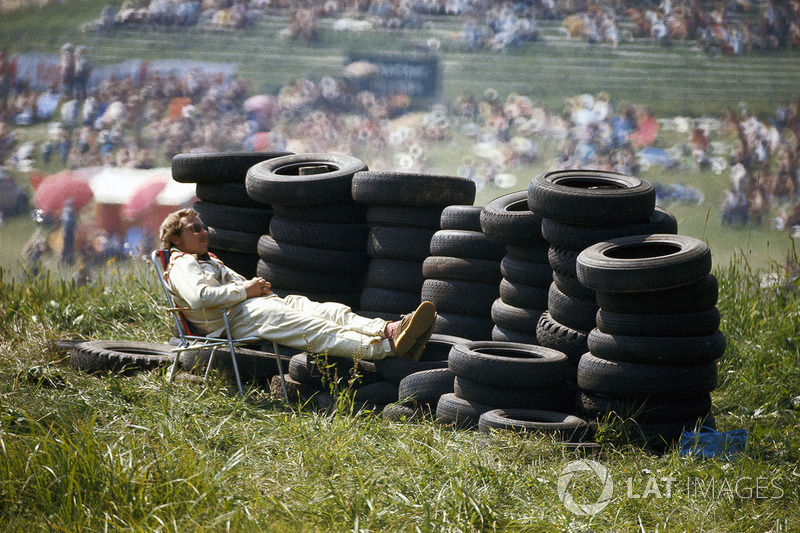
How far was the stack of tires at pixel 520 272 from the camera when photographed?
16.8 ft

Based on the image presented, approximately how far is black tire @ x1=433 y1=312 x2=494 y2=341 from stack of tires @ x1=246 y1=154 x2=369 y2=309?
2.75ft

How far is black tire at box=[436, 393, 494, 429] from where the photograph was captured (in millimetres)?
4355

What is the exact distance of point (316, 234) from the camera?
5.90 m

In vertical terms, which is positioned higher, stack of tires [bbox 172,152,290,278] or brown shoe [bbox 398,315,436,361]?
stack of tires [bbox 172,152,290,278]

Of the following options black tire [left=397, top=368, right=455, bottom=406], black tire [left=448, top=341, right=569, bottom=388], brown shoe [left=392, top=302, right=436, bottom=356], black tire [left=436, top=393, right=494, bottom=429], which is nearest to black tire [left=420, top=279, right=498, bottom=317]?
brown shoe [left=392, top=302, right=436, bottom=356]

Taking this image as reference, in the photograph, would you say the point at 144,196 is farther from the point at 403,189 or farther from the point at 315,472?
the point at 315,472

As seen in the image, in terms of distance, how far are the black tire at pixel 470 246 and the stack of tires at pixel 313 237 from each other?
2.64ft

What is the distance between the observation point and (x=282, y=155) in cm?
690

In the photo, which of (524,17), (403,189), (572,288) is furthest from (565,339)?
(524,17)

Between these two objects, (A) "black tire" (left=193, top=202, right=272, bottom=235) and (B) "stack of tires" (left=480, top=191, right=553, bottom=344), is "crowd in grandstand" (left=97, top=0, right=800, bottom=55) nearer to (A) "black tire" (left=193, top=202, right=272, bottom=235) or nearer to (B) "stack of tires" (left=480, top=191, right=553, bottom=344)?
(A) "black tire" (left=193, top=202, right=272, bottom=235)

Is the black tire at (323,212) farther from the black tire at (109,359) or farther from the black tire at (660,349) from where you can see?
the black tire at (660,349)

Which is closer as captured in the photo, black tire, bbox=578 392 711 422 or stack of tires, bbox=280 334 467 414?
black tire, bbox=578 392 711 422

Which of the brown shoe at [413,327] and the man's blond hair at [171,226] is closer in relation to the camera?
the brown shoe at [413,327]

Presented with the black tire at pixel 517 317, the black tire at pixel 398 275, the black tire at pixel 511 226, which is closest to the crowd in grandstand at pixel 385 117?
the black tire at pixel 398 275
